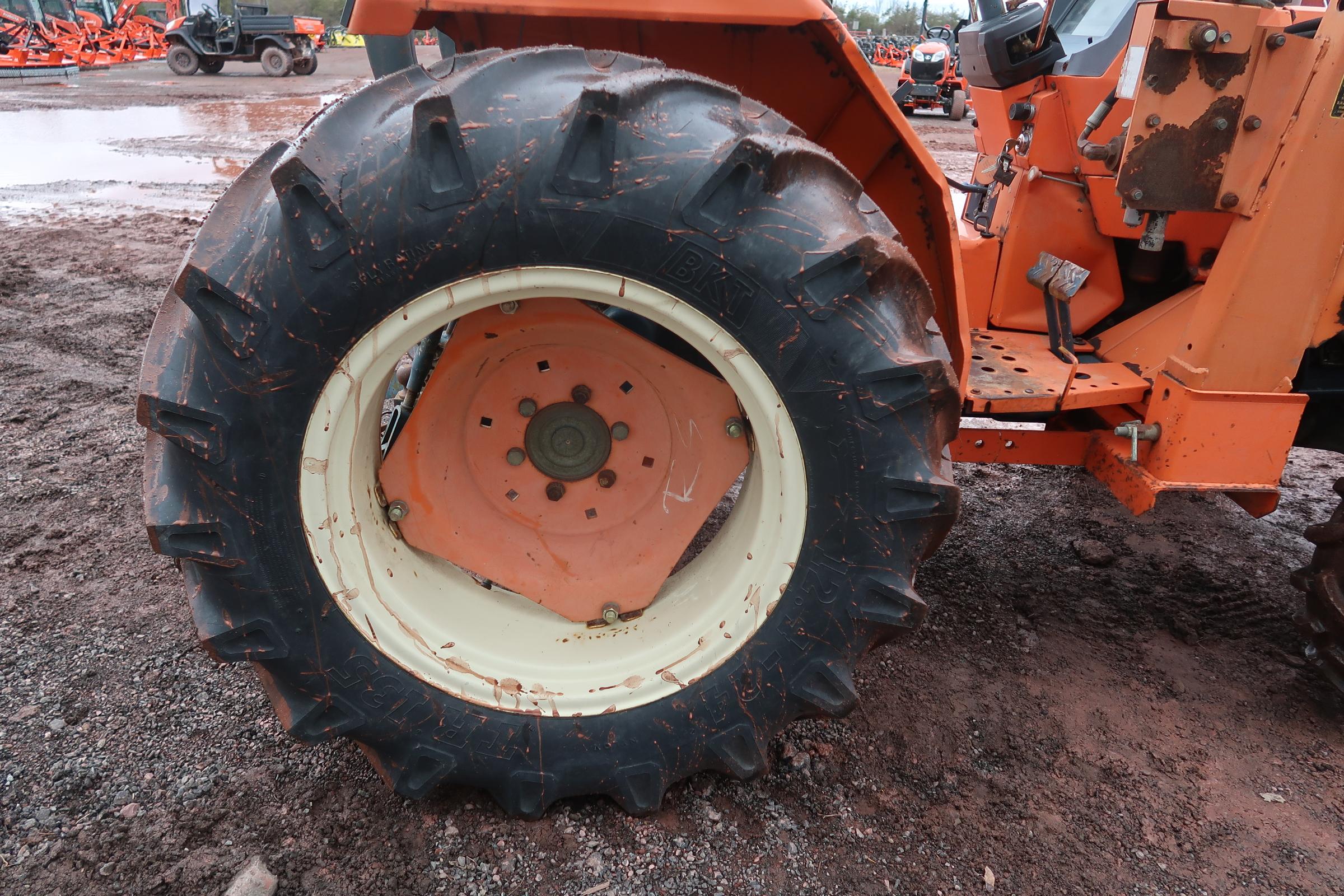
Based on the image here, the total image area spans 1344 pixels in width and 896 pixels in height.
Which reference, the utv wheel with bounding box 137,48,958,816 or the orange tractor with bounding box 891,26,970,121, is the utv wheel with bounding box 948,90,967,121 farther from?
the utv wheel with bounding box 137,48,958,816

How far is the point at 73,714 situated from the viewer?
2086 millimetres

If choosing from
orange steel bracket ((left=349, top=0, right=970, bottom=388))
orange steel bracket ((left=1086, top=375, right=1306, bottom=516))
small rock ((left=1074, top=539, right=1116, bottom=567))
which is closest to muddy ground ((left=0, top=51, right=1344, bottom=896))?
small rock ((left=1074, top=539, right=1116, bottom=567))

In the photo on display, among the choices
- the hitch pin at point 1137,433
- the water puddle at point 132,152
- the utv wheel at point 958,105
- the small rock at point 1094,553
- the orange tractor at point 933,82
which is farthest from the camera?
the orange tractor at point 933,82

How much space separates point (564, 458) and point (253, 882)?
1.01 metres

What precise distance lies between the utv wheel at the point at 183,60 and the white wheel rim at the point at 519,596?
23859 mm

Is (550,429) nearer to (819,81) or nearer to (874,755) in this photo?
(819,81)

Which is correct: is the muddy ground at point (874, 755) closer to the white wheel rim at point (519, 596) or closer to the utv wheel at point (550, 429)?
the utv wheel at point (550, 429)

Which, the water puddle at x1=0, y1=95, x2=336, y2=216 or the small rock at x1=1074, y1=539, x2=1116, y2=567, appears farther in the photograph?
the water puddle at x1=0, y1=95, x2=336, y2=216

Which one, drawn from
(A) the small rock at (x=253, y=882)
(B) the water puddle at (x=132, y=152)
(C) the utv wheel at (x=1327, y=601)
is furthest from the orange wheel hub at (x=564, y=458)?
(B) the water puddle at (x=132, y=152)

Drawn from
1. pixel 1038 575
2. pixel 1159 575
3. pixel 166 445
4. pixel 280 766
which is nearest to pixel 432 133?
pixel 166 445

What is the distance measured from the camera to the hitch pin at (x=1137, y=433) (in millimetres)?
2055

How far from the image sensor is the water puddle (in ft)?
25.5

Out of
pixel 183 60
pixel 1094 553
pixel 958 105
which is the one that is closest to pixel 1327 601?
pixel 1094 553

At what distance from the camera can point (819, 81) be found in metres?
1.90
